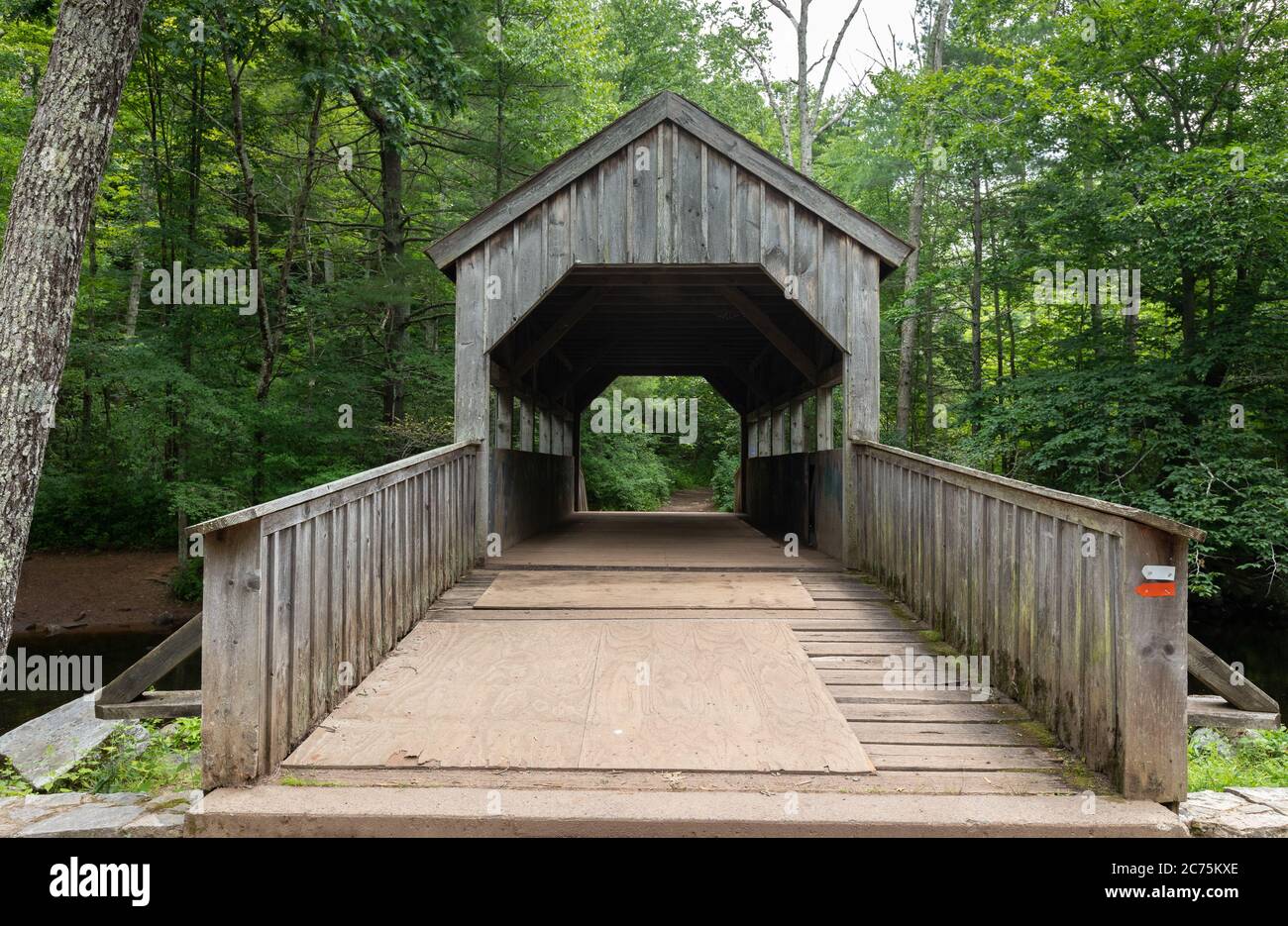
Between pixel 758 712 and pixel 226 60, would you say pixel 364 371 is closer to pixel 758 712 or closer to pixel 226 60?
pixel 226 60

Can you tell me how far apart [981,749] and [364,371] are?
12830mm

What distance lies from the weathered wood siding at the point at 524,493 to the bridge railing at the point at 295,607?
2.85m

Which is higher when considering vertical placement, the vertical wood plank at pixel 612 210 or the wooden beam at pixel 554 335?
the vertical wood plank at pixel 612 210

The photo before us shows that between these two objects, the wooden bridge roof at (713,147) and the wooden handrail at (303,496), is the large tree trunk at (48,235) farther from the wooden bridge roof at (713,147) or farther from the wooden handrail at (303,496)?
the wooden bridge roof at (713,147)

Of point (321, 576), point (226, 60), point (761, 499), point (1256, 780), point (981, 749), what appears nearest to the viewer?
point (981, 749)

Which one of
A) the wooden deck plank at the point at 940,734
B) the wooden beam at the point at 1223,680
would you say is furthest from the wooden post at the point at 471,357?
the wooden beam at the point at 1223,680

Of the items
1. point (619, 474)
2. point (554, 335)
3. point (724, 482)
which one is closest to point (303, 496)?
point (554, 335)

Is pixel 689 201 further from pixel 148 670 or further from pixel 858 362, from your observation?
pixel 148 670

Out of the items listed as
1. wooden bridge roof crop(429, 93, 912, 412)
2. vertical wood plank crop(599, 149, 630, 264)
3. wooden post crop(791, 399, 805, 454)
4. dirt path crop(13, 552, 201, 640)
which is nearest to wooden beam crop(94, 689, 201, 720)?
wooden bridge roof crop(429, 93, 912, 412)

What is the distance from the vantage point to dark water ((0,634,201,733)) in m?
9.04

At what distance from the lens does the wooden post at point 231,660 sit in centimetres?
299

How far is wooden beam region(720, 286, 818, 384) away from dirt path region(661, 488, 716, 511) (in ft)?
57.3

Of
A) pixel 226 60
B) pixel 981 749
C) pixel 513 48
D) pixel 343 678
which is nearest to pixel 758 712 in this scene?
pixel 981 749

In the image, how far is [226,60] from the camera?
12.2 meters
